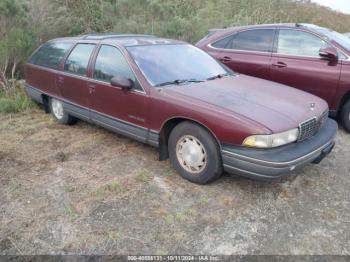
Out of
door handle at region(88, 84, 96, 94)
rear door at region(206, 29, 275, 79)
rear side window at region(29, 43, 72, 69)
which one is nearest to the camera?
door handle at region(88, 84, 96, 94)

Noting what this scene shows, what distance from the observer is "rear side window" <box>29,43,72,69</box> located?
17.8 feet

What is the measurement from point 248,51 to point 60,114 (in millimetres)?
3418

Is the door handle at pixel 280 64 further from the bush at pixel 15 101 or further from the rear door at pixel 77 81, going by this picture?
the bush at pixel 15 101

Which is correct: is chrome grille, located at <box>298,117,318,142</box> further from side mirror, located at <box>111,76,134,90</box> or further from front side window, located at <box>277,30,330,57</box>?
front side window, located at <box>277,30,330,57</box>

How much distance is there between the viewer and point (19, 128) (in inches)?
220

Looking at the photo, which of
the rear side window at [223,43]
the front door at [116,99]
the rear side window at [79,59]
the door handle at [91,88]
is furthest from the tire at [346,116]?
the rear side window at [79,59]

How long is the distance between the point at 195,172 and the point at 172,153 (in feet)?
1.19

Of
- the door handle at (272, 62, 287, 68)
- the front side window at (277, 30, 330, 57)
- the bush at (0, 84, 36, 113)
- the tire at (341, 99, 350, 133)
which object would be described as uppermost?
the front side window at (277, 30, 330, 57)

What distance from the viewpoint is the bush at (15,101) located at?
21.1 ft

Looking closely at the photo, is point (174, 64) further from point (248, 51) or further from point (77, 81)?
point (248, 51)

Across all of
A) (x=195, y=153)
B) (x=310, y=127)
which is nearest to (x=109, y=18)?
(x=195, y=153)

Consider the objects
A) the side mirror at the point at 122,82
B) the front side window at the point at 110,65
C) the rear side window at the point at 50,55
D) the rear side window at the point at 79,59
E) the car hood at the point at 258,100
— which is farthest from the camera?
the rear side window at the point at 50,55

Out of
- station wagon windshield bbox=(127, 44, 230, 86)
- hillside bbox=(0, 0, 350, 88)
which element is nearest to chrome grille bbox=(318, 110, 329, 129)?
station wagon windshield bbox=(127, 44, 230, 86)

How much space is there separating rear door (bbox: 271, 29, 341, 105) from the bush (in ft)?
15.0
